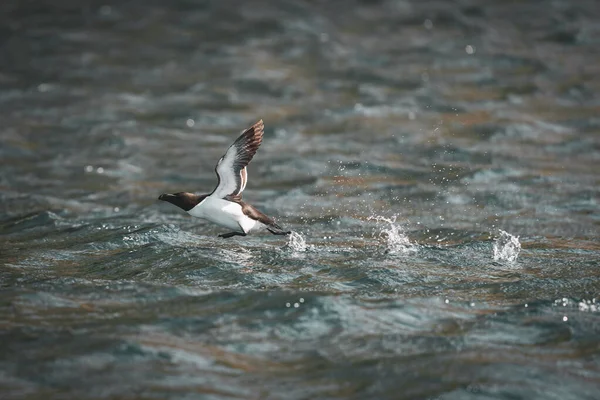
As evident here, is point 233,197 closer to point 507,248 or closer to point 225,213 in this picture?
point 225,213

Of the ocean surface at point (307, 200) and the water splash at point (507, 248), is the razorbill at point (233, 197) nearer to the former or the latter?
the ocean surface at point (307, 200)

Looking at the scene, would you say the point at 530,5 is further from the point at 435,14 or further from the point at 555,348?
the point at 555,348

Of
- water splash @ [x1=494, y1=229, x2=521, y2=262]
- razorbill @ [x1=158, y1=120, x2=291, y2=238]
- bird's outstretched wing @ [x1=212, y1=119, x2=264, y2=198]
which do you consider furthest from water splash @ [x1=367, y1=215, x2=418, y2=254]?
bird's outstretched wing @ [x1=212, y1=119, x2=264, y2=198]

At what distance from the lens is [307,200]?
20.1m

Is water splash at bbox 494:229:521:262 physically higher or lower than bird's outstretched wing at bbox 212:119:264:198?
lower

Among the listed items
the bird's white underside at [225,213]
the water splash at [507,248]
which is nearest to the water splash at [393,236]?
the water splash at [507,248]

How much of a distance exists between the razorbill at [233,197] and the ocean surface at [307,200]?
2.00 feet

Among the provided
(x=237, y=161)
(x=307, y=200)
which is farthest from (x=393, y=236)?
(x=307, y=200)

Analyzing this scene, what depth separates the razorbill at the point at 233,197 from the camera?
13.9 metres

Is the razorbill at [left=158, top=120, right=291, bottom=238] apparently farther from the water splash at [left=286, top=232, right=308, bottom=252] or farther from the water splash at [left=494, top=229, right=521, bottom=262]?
the water splash at [left=494, top=229, right=521, bottom=262]

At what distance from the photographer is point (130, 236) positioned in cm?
1642

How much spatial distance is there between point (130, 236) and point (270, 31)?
21124mm

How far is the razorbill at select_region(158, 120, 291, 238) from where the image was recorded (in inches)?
545

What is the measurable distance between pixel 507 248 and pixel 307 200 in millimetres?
5487
